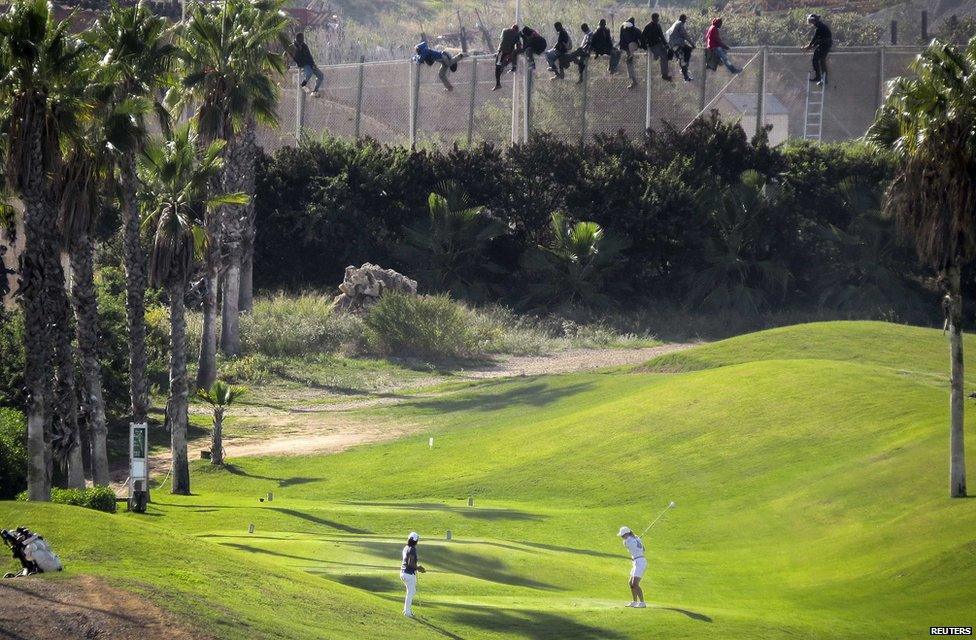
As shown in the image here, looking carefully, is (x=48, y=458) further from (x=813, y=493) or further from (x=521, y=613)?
(x=813, y=493)

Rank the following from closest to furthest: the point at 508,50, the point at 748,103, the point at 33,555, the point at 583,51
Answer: the point at 33,555 → the point at 583,51 → the point at 508,50 → the point at 748,103

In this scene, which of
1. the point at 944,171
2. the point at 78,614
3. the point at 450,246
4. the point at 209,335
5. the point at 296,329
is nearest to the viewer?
the point at 78,614

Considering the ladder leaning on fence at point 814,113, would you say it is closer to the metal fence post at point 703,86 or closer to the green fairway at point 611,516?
the metal fence post at point 703,86

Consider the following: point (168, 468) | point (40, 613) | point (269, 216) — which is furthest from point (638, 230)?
point (40, 613)

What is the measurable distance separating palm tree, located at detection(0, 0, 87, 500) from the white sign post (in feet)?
5.51

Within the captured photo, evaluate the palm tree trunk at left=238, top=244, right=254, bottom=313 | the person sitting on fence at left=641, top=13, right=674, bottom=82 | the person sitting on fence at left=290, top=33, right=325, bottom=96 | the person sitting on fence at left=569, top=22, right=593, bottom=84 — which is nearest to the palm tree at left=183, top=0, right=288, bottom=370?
the palm tree trunk at left=238, top=244, right=254, bottom=313

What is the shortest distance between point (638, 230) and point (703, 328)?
20.2 ft

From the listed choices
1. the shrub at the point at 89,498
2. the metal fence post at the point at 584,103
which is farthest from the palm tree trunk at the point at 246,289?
the shrub at the point at 89,498

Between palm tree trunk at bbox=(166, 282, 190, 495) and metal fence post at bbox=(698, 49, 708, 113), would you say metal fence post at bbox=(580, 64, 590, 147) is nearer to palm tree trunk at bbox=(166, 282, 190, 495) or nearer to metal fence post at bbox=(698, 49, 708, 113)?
metal fence post at bbox=(698, 49, 708, 113)

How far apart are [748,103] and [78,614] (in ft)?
180

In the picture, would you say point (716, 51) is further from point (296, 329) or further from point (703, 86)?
point (296, 329)

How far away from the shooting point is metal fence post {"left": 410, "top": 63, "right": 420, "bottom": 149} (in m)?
70.5

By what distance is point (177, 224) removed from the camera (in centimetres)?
3431

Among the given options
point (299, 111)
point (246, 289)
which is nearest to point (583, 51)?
point (246, 289)
